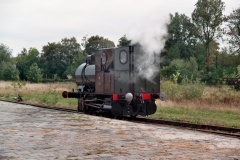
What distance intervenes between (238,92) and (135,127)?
11.2 m

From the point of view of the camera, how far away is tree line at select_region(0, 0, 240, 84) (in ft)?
152

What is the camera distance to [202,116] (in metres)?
15.3

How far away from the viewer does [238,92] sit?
67.8ft

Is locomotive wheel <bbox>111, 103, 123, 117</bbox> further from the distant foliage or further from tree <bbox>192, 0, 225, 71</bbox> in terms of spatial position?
tree <bbox>192, 0, 225, 71</bbox>

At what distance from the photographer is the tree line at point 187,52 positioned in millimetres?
46250

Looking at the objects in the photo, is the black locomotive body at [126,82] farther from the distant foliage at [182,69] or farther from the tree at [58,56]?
the tree at [58,56]

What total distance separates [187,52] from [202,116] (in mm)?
48620

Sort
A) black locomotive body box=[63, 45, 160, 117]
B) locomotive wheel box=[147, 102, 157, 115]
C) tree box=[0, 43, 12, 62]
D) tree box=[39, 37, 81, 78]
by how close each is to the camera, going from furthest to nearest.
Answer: tree box=[0, 43, 12, 62] → tree box=[39, 37, 81, 78] → locomotive wheel box=[147, 102, 157, 115] → black locomotive body box=[63, 45, 160, 117]

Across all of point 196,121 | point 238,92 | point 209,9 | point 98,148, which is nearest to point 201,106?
point 238,92

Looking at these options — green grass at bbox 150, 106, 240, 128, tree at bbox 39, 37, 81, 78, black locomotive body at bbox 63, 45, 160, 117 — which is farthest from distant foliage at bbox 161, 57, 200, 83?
black locomotive body at bbox 63, 45, 160, 117

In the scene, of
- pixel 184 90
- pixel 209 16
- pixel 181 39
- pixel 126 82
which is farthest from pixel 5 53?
pixel 126 82

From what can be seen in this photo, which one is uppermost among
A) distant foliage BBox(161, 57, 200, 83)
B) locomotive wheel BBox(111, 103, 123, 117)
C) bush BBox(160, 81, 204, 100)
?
distant foliage BBox(161, 57, 200, 83)

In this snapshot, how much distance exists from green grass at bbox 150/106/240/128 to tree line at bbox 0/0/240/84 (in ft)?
67.4

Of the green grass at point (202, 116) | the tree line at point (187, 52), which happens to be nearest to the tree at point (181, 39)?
the tree line at point (187, 52)
